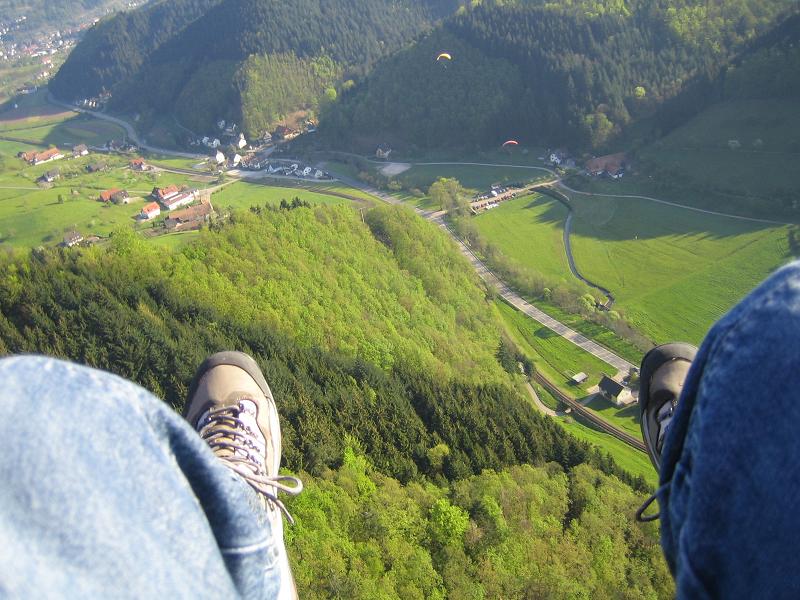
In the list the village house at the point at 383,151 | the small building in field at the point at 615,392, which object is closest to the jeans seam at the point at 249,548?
the small building in field at the point at 615,392

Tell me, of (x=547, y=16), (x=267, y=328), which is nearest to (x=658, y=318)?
(x=267, y=328)

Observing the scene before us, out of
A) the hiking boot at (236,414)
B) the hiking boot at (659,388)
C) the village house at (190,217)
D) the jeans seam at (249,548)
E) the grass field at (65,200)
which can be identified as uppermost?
the jeans seam at (249,548)

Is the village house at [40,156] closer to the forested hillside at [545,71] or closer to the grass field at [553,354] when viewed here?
the forested hillside at [545,71]

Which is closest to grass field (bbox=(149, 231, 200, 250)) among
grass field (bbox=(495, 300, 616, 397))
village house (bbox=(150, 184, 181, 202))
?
grass field (bbox=(495, 300, 616, 397))

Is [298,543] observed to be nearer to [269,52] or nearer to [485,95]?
[485,95]

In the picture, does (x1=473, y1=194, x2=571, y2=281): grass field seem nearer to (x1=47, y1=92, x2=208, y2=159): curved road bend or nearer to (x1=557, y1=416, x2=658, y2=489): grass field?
(x1=557, y1=416, x2=658, y2=489): grass field

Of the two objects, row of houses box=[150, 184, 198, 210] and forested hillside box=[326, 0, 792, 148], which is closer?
row of houses box=[150, 184, 198, 210]
